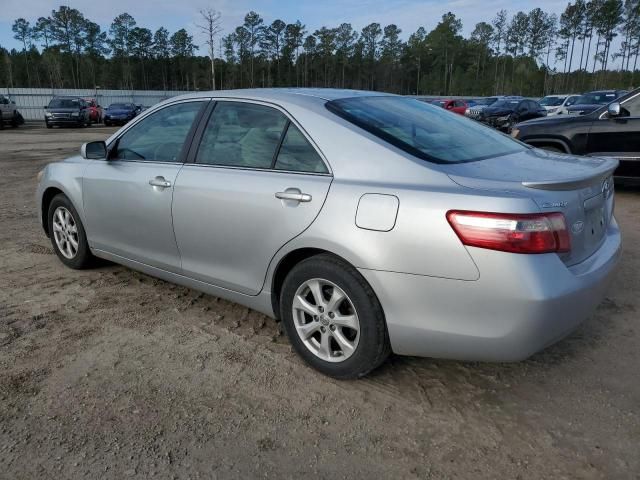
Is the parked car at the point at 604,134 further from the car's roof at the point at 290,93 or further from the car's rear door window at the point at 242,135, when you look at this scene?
the car's rear door window at the point at 242,135

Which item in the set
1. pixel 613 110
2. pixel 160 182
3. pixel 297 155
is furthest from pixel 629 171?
pixel 160 182

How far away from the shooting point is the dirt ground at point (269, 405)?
2361 millimetres

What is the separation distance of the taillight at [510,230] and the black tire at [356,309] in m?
0.59

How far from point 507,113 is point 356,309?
844 inches

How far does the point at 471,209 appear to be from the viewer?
7.86ft

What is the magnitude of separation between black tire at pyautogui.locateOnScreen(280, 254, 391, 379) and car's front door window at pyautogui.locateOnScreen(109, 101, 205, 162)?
1.36 m

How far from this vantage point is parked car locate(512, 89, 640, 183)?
25.1ft

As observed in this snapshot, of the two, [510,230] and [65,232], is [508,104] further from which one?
[510,230]

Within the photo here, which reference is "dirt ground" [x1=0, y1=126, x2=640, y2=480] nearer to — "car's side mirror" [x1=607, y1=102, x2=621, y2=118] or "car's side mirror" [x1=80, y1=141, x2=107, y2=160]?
"car's side mirror" [x1=80, y1=141, x2=107, y2=160]

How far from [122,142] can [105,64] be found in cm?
9189

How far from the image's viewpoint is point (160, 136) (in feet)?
Answer: 13.0

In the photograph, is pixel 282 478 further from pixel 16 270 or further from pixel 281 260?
pixel 16 270

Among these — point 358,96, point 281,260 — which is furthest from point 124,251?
point 358,96

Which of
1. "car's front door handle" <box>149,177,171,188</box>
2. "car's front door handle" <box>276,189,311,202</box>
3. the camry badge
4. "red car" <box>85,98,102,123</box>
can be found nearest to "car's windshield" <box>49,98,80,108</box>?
"red car" <box>85,98,102,123</box>
